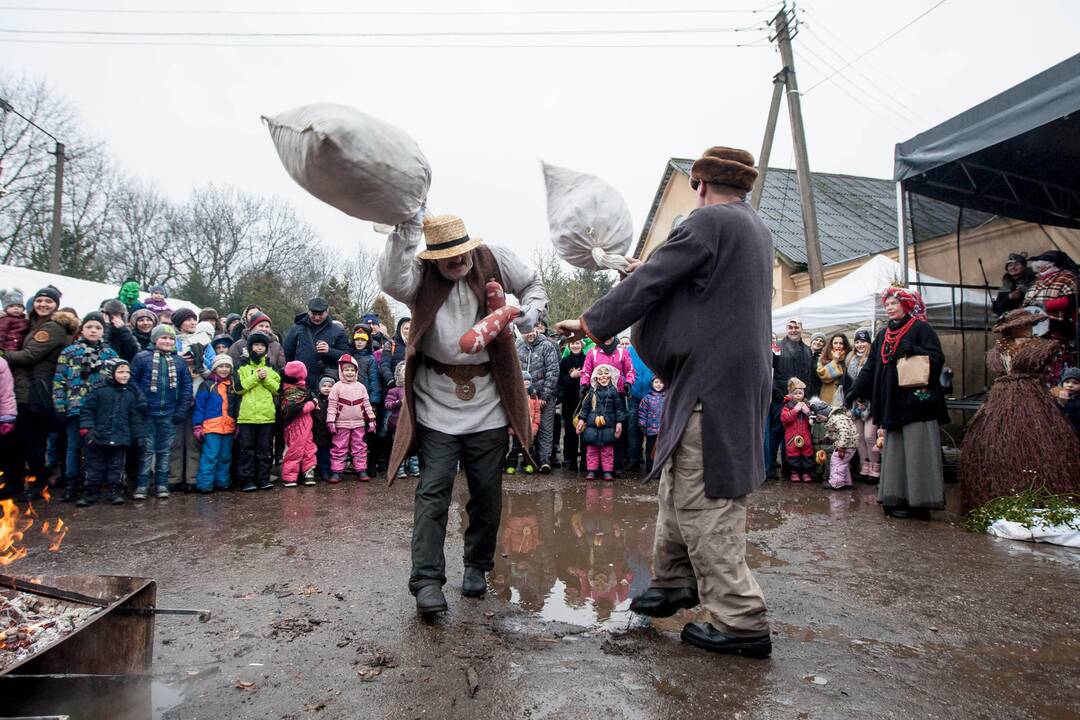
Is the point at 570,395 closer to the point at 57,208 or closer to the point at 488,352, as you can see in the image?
the point at 488,352

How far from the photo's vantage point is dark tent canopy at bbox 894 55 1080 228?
5504mm

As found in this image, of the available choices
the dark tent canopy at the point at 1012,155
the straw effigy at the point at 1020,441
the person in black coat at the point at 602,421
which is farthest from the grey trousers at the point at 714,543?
the dark tent canopy at the point at 1012,155

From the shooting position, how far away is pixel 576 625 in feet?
9.89

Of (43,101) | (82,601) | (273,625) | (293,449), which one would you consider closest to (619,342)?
(293,449)

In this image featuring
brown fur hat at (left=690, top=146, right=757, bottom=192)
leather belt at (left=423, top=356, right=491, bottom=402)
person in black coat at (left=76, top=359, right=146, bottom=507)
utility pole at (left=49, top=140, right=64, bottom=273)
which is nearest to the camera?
brown fur hat at (left=690, top=146, right=757, bottom=192)

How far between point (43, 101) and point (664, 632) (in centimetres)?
3133

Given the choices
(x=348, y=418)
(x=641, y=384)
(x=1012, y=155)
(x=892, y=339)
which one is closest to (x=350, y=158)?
(x=892, y=339)

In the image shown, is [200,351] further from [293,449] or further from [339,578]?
[339,578]

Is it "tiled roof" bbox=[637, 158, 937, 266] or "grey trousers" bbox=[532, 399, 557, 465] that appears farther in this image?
"tiled roof" bbox=[637, 158, 937, 266]

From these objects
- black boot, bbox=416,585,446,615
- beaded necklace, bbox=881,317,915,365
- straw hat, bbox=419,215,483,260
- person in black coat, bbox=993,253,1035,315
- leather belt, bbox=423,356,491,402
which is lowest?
black boot, bbox=416,585,446,615

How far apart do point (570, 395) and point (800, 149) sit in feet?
26.1

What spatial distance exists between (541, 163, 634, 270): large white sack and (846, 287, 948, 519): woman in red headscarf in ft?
10.6

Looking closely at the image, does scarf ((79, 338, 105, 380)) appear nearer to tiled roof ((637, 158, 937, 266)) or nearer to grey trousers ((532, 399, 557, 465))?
grey trousers ((532, 399, 557, 465))

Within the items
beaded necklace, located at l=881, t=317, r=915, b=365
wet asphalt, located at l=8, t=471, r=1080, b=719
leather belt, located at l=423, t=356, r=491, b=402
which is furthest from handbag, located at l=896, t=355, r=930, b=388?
leather belt, located at l=423, t=356, r=491, b=402
